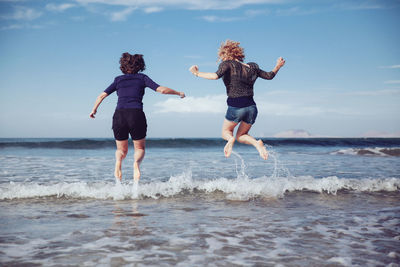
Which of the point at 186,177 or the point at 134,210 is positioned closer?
the point at 134,210

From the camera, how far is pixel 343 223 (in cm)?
449

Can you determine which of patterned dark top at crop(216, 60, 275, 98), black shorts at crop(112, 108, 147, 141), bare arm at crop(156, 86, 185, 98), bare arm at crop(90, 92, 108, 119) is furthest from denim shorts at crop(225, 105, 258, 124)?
bare arm at crop(90, 92, 108, 119)

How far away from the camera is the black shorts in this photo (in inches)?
225

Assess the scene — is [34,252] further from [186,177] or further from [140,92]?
[186,177]

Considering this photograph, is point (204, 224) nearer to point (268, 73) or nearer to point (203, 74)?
point (203, 74)

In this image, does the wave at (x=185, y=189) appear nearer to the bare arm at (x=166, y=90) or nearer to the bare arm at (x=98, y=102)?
the bare arm at (x=98, y=102)

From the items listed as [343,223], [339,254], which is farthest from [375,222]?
[339,254]

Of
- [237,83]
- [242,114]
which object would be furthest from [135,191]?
[237,83]

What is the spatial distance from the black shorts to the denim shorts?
1510mm

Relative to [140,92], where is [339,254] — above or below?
below

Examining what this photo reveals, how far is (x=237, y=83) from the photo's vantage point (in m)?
5.88

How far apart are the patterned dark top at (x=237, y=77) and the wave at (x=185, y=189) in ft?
6.27

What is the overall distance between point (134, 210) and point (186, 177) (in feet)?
8.79

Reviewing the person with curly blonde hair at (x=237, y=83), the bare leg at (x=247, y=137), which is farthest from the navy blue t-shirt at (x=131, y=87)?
the bare leg at (x=247, y=137)
